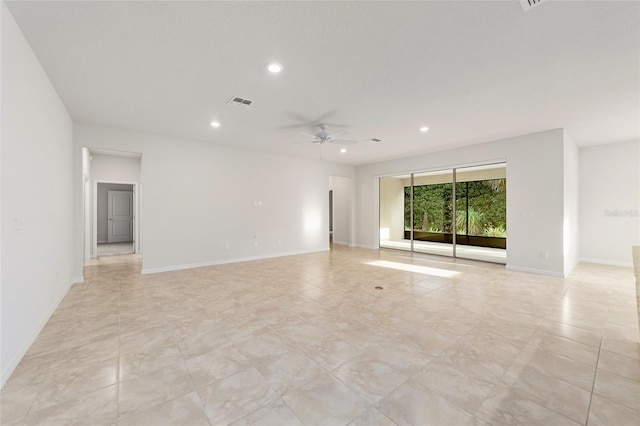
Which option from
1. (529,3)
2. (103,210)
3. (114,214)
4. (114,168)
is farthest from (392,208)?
(103,210)

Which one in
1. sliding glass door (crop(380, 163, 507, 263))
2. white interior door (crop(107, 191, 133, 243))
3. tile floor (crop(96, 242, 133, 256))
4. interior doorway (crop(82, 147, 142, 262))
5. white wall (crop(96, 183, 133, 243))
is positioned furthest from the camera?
white interior door (crop(107, 191, 133, 243))

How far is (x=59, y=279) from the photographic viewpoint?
146 inches

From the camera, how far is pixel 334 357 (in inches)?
91.3

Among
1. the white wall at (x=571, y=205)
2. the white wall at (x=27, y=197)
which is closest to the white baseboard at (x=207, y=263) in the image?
the white wall at (x=27, y=197)

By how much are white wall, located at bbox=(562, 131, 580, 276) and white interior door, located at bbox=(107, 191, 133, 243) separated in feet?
40.7

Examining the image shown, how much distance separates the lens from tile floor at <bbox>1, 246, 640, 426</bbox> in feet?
5.60

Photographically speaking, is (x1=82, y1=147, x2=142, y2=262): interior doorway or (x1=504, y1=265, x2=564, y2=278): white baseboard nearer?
(x1=504, y1=265, x2=564, y2=278): white baseboard

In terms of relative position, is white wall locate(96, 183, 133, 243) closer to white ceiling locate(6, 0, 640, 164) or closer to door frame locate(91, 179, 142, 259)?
door frame locate(91, 179, 142, 259)

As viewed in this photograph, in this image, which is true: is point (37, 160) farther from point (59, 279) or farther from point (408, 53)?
point (408, 53)

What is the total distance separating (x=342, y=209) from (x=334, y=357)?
7773 millimetres

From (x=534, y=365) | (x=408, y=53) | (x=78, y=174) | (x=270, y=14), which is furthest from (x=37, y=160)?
(x=534, y=365)

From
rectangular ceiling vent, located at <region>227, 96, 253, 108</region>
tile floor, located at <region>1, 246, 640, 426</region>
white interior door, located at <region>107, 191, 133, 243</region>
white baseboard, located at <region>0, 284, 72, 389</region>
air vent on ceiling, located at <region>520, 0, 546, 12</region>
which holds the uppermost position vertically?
rectangular ceiling vent, located at <region>227, 96, 253, 108</region>

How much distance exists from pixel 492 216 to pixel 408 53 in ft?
21.5

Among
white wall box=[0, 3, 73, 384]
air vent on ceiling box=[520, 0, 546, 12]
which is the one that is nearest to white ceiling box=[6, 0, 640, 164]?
air vent on ceiling box=[520, 0, 546, 12]
